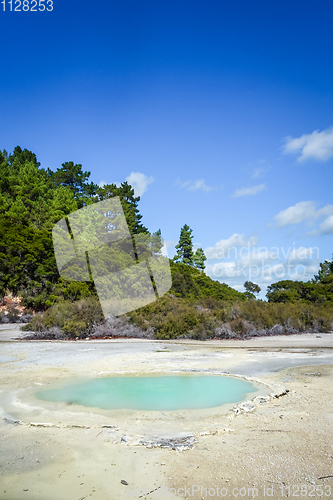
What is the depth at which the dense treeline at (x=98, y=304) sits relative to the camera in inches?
566

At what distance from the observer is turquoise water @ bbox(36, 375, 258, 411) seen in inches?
196

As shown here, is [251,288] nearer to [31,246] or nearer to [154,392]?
[31,246]

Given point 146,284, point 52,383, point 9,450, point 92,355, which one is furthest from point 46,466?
point 146,284

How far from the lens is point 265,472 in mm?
2945

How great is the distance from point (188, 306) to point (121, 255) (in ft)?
28.2

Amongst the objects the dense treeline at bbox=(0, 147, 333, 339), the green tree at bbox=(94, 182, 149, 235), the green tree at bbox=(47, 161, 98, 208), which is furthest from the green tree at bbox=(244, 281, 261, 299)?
the green tree at bbox=(47, 161, 98, 208)

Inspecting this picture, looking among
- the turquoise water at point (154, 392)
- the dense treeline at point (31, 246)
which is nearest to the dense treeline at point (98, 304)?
the dense treeline at point (31, 246)

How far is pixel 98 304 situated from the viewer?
15.0m

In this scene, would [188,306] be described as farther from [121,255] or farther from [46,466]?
[46,466]

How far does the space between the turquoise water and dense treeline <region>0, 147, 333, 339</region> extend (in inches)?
301

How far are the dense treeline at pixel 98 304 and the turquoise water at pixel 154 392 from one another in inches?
301

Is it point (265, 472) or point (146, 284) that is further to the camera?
point (146, 284)

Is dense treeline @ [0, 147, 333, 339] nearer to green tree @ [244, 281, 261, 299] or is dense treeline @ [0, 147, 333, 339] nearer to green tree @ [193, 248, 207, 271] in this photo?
green tree @ [244, 281, 261, 299]

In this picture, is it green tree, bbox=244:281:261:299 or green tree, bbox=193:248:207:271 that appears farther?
green tree, bbox=193:248:207:271
